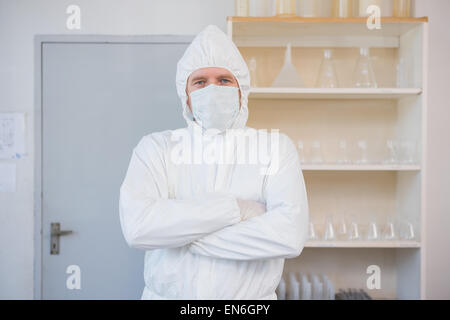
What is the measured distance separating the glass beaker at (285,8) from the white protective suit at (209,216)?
0.57m

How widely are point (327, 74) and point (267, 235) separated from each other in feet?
3.75

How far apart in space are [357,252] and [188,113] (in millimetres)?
1330

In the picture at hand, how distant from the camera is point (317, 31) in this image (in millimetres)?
1991

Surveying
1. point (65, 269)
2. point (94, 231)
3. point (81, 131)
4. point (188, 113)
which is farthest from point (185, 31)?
point (65, 269)

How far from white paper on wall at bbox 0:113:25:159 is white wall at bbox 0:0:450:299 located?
4 cm

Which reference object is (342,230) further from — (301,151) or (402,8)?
(402,8)

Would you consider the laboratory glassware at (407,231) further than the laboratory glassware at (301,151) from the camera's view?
No

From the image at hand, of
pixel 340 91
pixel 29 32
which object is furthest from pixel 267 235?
pixel 29 32

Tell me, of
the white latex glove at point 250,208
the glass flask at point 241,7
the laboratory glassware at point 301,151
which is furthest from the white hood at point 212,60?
the laboratory glassware at point 301,151

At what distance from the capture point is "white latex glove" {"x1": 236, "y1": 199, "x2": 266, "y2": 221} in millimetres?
1241

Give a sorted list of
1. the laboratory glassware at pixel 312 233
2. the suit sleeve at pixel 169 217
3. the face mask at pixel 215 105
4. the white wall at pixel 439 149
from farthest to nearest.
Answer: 1. the white wall at pixel 439 149
2. the laboratory glassware at pixel 312 233
3. the face mask at pixel 215 105
4. the suit sleeve at pixel 169 217

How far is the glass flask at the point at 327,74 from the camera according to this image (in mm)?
2016

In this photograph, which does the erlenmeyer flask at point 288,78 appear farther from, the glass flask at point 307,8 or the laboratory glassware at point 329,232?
the laboratory glassware at point 329,232

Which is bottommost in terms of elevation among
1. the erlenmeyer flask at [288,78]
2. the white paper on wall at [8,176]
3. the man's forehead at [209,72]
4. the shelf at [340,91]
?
the white paper on wall at [8,176]
